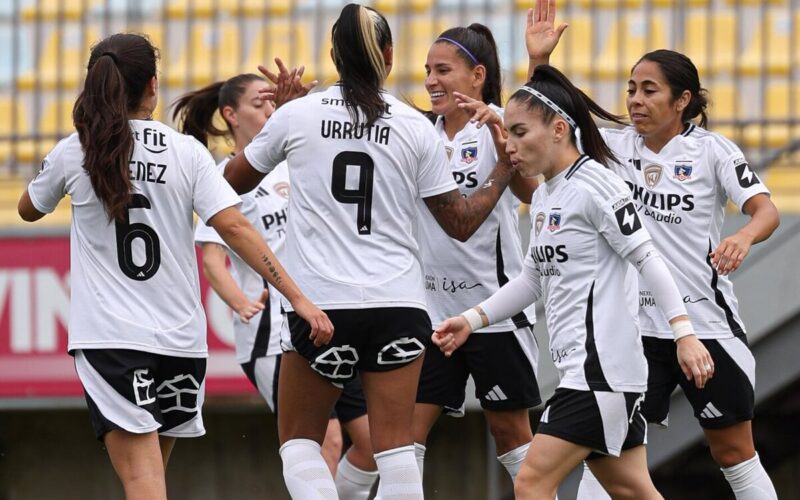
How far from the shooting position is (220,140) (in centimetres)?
973

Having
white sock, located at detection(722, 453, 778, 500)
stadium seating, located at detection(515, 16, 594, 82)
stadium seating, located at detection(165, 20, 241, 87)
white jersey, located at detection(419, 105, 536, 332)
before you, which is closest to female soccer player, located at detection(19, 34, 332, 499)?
white jersey, located at detection(419, 105, 536, 332)

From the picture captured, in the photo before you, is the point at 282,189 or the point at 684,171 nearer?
the point at 684,171

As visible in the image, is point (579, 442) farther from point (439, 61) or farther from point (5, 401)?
point (5, 401)

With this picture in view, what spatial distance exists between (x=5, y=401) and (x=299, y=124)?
4125 millimetres

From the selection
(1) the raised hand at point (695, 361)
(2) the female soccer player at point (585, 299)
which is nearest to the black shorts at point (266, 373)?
(2) the female soccer player at point (585, 299)

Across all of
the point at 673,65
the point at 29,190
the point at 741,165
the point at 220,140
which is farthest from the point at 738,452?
the point at 220,140

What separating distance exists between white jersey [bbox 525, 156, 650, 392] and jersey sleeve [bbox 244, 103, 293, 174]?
907 millimetres

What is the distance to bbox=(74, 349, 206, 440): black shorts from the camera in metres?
4.70

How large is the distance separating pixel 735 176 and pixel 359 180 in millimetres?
1559

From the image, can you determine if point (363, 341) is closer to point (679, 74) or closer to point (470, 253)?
point (470, 253)

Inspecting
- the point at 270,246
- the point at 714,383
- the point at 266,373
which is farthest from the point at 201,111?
the point at 714,383

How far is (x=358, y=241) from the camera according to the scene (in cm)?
482

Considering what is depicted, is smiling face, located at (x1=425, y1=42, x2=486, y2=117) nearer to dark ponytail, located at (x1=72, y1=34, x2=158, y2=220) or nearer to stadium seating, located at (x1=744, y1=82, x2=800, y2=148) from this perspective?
dark ponytail, located at (x1=72, y1=34, x2=158, y2=220)

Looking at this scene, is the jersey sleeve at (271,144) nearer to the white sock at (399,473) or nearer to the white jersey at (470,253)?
the white jersey at (470,253)
